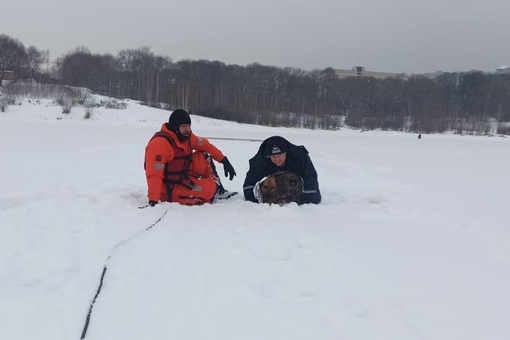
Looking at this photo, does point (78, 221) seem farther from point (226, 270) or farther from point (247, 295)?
point (247, 295)

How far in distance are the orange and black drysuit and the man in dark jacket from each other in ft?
1.52

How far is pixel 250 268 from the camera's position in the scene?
10.2 ft

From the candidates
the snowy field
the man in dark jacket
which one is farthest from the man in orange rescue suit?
the man in dark jacket

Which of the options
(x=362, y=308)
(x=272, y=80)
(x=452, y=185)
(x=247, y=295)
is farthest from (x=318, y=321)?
(x=272, y=80)

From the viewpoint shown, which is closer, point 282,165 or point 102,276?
point 102,276

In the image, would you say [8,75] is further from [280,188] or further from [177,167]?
[280,188]

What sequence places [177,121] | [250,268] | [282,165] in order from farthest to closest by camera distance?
[282,165] < [177,121] < [250,268]

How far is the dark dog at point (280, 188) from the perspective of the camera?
5031 millimetres

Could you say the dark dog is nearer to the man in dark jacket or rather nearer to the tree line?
the man in dark jacket

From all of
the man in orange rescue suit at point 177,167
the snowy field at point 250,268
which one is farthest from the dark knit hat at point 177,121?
the snowy field at point 250,268

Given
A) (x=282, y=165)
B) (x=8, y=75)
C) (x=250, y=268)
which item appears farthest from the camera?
(x=8, y=75)

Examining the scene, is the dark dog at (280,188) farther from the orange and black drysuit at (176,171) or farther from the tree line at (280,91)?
the tree line at (280,91)

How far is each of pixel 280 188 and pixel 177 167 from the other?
116 cm

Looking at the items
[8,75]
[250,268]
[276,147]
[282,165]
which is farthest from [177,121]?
[8,75]
